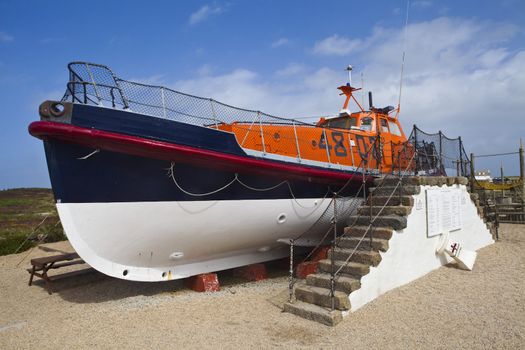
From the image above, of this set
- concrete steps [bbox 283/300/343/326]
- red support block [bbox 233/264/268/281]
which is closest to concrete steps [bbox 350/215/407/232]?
concrete steps [bbox 283/300/343/326]

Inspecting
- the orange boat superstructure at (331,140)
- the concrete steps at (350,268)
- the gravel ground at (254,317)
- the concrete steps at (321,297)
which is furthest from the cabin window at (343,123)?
the concrete steps at (321,297)

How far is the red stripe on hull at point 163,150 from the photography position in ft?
Answer: 14.9

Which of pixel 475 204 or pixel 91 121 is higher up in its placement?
pixel 91 121

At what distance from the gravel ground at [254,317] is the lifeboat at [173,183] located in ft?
2.25

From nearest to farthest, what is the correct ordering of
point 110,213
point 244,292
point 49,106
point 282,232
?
point 49,106 → point 110,213 → point 244,292 → point 282,232

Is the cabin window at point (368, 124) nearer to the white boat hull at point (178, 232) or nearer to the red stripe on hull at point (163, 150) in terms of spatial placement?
the white boat hull at point (178, 232)

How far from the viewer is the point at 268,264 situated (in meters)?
8.24

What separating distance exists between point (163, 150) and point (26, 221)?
46.4 ft

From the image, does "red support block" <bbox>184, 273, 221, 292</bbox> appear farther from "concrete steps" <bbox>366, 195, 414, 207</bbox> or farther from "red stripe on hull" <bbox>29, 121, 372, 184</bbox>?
"concrete steps" <bbox>366, 195, 414, 207</bbox>

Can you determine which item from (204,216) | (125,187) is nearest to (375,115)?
(204,216)

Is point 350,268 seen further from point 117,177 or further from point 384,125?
point 384,125

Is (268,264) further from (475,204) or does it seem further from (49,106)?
(49,106)

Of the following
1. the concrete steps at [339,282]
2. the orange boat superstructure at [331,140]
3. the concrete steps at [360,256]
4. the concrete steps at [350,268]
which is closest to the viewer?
the concrete steps at [339,282]

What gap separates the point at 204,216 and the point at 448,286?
3.77 metres
